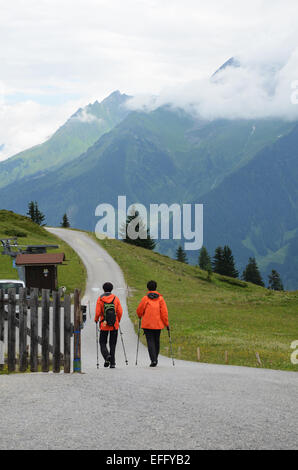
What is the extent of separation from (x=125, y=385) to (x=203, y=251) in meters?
152

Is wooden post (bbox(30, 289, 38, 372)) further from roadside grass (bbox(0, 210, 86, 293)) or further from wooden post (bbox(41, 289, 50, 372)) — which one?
roadside grass (bbox(0, 210, 86, 293))

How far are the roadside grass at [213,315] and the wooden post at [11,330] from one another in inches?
423

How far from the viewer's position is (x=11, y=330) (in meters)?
12.9

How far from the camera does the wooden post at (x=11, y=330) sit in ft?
42.0

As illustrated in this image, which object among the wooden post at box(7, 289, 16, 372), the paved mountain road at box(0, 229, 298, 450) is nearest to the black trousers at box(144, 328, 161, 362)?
the paved mountain road at box(0, 229, 298, 450)

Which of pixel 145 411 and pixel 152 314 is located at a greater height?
pixel 152 314

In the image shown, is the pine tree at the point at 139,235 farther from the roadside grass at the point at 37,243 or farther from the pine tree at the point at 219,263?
the pine tree at the point at 219,263

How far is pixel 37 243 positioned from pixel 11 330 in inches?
2695

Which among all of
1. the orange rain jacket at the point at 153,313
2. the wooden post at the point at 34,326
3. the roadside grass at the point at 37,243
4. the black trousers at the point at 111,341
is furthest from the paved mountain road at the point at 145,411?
the roadside grass at the point at 37,243

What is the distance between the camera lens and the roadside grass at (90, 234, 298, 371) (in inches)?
996

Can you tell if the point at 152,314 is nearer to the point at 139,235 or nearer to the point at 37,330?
the point at 37,330

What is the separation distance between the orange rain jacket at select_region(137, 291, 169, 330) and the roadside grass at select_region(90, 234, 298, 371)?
270 inches

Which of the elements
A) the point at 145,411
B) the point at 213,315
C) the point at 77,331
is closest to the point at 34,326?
the point at 77,331
